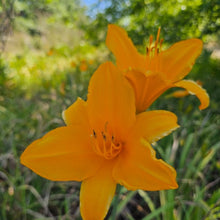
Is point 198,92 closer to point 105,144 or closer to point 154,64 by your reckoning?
point 154,64

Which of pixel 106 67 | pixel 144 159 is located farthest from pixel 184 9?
pixel 144 159

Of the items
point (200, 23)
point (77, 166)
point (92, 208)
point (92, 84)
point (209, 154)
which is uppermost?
point (200, 23)

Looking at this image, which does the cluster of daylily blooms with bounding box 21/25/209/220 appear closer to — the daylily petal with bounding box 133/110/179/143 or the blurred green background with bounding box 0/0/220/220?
the daylily petal with bounding box 133/110/179/143

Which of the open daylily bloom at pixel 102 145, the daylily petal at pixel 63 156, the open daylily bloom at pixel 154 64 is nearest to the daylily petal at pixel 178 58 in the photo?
the open daylily bloom at pixel 154 64

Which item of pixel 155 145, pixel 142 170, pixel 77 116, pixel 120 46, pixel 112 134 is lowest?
pixel 155 145

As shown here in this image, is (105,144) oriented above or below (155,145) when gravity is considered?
above

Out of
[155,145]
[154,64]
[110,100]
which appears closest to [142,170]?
[110,100]

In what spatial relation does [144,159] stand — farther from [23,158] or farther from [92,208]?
[23,158]

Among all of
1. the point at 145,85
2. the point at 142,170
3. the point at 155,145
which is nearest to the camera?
the point at 142,170
